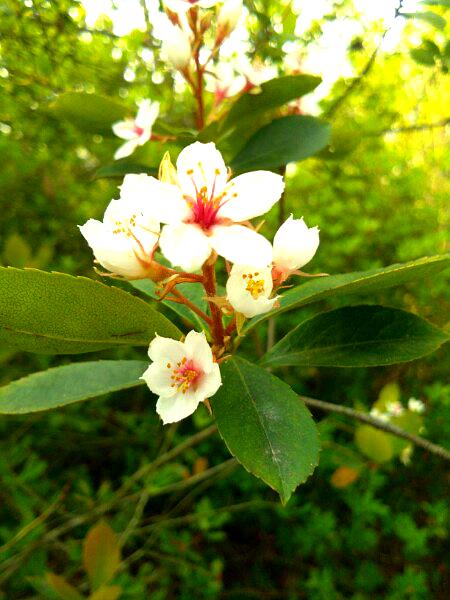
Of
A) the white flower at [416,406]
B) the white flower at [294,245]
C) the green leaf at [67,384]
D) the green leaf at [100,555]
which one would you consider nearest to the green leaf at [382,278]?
the white flower at [294,245]

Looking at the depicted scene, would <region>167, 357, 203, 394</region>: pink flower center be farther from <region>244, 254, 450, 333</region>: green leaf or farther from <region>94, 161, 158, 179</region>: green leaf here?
<region>94, 161, 158, 179</region>: green leaf

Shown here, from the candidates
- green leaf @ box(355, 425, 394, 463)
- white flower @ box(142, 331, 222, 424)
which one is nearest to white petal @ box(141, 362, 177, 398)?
white flower @ box(142, 331, 222, 424)

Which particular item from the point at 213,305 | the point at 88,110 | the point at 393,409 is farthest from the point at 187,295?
the point at 393,409

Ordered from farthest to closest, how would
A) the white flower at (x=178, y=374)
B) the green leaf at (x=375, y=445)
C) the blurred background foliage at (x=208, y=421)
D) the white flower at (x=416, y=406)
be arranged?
the white flower at (x=416, y=406) → the blurred background foliage at (x=208, y=421) → the green leaf at (x=375, y=445) → the white flower at (x=178, y=374)

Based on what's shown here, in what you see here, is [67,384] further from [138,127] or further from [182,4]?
[182,4]

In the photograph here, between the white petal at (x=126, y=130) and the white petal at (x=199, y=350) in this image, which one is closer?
the white petal at (x=199, y=350)

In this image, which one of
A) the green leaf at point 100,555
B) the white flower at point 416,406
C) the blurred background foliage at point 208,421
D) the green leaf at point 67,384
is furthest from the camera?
the white flower at point 416,406

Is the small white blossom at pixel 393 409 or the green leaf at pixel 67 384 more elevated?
the green leaf at pixel 67 384

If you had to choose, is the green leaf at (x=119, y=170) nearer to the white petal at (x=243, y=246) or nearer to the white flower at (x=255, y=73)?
the white flower at (x=255, y=73)
